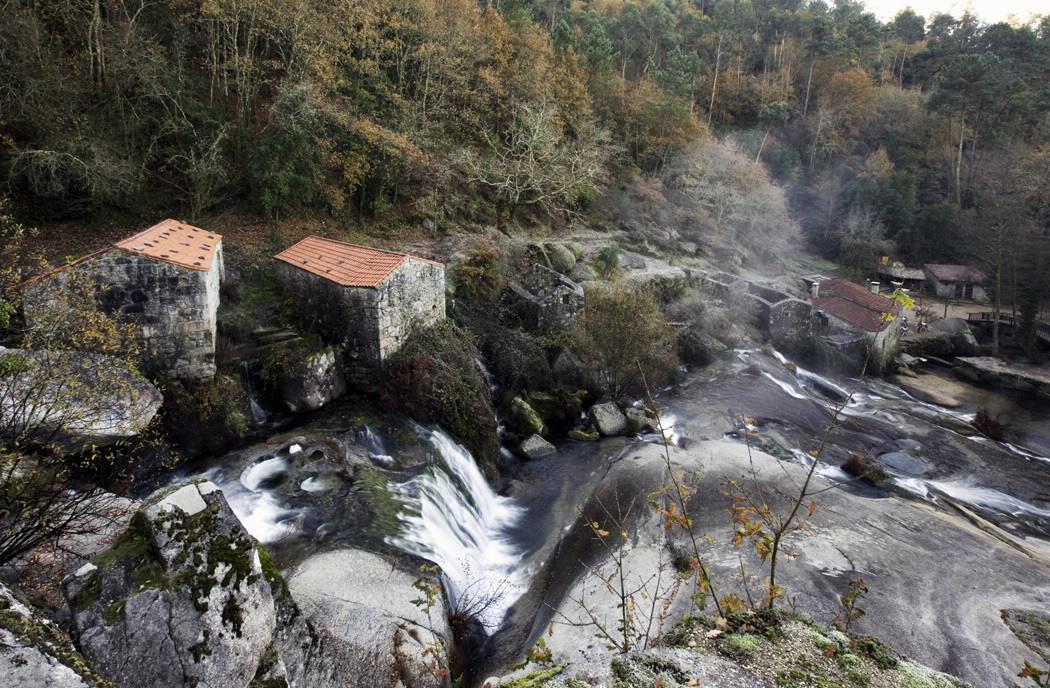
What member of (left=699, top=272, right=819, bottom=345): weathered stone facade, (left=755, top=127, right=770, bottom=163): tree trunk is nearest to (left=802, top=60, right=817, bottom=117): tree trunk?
(left=755, top=127, right=770, bottom=163): tree trunk

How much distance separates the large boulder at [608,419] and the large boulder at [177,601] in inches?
505

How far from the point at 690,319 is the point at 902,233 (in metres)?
27.9

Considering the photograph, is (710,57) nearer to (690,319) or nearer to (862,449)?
(690,319)

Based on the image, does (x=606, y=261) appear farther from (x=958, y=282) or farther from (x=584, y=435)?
(x=958, y=282)

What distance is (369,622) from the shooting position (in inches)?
304

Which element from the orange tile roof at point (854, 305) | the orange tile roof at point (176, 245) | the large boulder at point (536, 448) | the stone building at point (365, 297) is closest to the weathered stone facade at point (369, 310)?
the stone building at point (365, 297)

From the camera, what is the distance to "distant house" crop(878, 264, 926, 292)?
38906mm

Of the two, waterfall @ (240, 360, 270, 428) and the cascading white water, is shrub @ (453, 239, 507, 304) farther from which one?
the cascading white water

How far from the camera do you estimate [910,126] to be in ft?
152

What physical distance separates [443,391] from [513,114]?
20.2m

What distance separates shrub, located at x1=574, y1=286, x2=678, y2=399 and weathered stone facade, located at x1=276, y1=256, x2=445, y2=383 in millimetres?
6030

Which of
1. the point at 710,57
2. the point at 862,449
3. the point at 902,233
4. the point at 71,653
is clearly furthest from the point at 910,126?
the point at 71,653

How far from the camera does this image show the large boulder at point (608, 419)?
56.6 ft

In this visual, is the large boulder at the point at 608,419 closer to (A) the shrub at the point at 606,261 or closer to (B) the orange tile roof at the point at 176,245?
(A) the shrub at the point at 606,261
